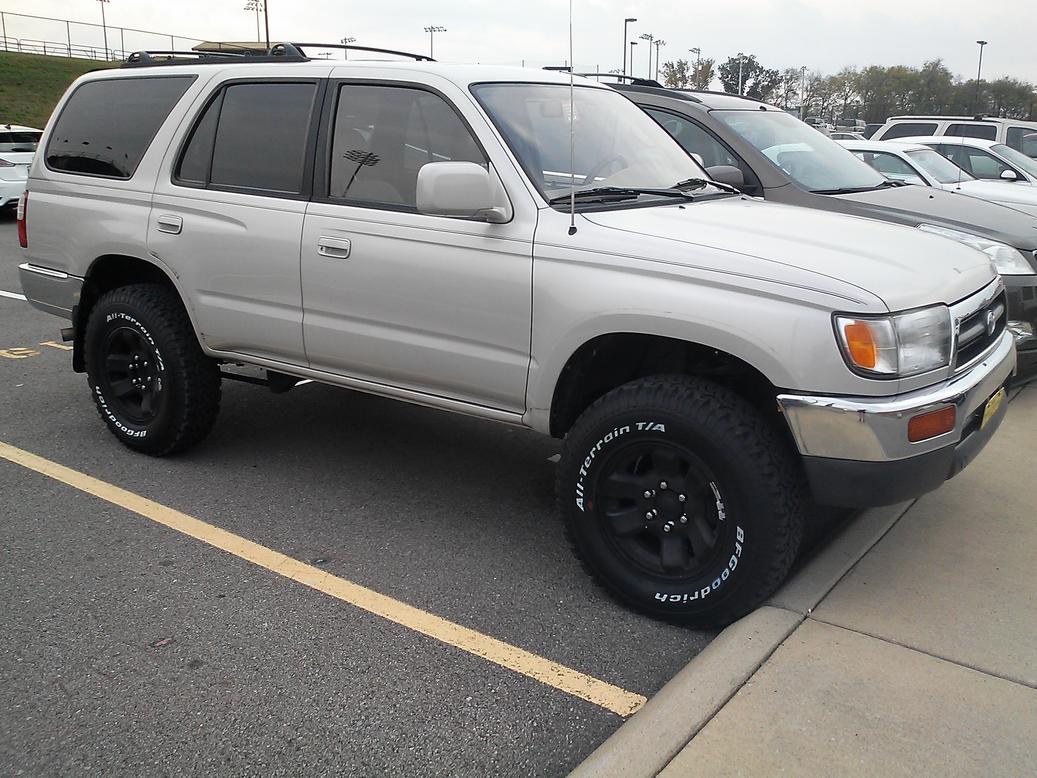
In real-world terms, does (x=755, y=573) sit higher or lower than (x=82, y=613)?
higher

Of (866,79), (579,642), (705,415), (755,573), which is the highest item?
(866,79)

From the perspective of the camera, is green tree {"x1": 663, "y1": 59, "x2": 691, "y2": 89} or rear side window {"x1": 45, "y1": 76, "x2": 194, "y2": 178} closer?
rear side window {"x1": 45, "y1": 76, "x2": 194, "y2": 178}

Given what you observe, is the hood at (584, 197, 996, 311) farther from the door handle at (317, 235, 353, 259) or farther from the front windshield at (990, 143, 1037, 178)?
the front windshield at (990, 143, 1037, 178)

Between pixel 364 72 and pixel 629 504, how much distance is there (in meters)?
2.20

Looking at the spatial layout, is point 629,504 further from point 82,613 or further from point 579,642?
point 82,613

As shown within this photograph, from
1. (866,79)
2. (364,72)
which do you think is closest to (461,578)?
(364,72)

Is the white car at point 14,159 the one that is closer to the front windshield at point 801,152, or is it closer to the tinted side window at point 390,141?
the front windshield at point 801,152

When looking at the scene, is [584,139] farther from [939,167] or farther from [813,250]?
[939,167]

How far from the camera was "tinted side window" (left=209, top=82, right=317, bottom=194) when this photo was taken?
4.38 meters

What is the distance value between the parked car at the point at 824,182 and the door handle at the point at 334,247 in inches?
113

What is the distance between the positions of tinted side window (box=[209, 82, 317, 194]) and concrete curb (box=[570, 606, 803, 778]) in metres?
2.65

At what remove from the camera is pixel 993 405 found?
3.59 metres

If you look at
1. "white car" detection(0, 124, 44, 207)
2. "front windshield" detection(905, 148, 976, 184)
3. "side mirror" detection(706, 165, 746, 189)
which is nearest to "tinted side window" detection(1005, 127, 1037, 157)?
"front windshield" detection(905, 148, 976, 184)

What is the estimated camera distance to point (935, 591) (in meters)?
3.55
